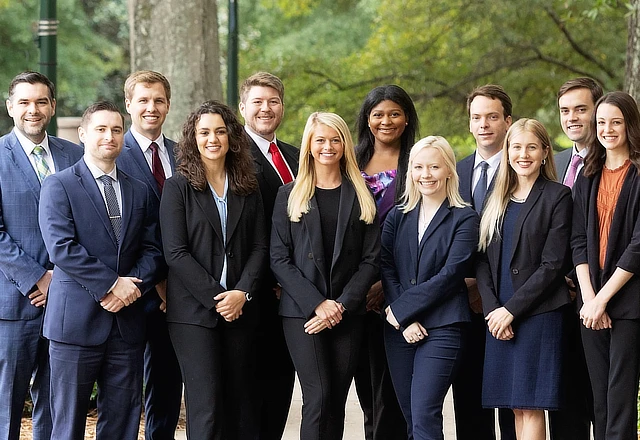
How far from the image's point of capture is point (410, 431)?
5598 mm

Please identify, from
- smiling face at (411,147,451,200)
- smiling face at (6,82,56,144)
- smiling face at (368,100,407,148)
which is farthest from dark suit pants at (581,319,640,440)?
smiling face at (6,82,56,144)

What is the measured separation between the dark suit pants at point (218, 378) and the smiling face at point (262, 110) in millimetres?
1343

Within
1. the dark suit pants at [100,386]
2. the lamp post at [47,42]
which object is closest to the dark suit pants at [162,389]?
the dark suit pants at [100,386]

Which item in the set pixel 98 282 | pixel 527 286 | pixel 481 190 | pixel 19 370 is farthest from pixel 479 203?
pixel 19 370

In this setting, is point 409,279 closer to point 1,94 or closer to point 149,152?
point 149,152

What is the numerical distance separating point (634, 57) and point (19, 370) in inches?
253

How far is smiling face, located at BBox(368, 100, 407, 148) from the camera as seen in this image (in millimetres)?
6027

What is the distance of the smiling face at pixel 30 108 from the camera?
5730 millimetres

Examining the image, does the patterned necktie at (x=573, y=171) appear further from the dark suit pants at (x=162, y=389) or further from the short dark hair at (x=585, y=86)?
the dark suit pants at (x=162, y=389)

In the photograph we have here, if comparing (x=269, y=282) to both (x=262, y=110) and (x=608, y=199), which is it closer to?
(x=262, y=110)

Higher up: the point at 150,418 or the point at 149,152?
the point at 149,152

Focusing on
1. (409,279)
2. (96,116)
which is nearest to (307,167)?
(409,279)

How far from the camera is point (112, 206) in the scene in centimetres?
546

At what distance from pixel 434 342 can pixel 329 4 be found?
21.1m
